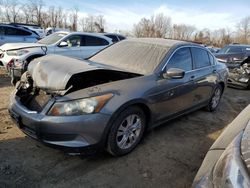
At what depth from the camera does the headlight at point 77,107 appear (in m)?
3.06

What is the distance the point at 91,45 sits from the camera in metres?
9.48

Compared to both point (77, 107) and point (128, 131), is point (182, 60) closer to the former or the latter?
point (128, 131)

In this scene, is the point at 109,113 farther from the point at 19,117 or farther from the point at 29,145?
the point at 29,145

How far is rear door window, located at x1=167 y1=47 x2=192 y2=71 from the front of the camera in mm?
4285

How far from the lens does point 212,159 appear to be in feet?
7.15

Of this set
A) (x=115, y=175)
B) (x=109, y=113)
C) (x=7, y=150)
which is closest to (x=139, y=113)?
(x=109, y=113)

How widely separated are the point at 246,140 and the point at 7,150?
298cm

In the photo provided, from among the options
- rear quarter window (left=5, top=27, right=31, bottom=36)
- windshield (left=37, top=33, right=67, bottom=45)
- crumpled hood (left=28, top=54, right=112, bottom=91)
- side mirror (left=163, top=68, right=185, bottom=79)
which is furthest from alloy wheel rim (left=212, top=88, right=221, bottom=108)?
rear quarter window (left=5, top=27, right=31, bottom=36)

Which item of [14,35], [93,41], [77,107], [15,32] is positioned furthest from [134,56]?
[15,32]

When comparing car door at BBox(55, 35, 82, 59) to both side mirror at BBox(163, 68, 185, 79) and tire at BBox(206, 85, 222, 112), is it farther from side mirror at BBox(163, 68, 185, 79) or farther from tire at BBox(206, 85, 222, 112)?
side mirror at BBox(163, 68, 185, 79)

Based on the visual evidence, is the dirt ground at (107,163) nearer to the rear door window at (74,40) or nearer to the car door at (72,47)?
the car door at (72,47)

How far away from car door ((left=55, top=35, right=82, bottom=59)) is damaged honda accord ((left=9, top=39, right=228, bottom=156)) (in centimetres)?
382

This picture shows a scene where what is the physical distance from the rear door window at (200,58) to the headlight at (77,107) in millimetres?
2573

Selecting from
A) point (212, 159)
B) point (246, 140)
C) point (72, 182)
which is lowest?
point (72, 182)
